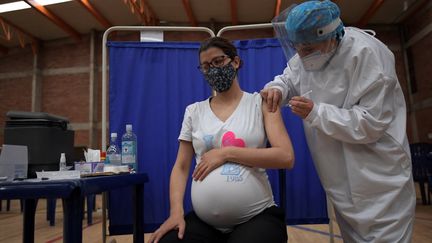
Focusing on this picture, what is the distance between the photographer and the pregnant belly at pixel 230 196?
112 cm

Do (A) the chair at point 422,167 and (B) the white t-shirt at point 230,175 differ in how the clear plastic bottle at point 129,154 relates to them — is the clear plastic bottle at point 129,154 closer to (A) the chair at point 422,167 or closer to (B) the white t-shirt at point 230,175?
(B) the white t-shirt at point 230,175

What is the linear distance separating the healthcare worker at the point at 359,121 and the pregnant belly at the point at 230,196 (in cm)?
30

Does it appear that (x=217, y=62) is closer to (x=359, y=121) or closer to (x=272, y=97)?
(x=272, y=97)

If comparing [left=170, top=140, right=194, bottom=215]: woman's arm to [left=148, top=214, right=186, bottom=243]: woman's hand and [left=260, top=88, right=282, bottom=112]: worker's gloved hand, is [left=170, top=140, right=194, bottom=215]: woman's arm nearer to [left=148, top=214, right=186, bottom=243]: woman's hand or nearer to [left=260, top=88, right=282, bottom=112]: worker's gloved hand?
[left=148, top=214, right=186, bottom=243]: woman's hand

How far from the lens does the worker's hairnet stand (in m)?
1.15

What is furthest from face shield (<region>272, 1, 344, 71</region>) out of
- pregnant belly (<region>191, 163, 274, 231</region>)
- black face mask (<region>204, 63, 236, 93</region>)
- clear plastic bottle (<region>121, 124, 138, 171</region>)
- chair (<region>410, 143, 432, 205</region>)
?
chair (<region>410, 143, 432, 205</region>)

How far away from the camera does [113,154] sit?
1.68 metres

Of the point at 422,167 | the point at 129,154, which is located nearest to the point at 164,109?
the point at 129,154

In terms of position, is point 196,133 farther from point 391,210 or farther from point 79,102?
point 79,102

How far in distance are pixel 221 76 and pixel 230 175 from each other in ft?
1.38

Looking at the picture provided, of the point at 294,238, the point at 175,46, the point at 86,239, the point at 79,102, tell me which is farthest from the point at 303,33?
the point at 79,102

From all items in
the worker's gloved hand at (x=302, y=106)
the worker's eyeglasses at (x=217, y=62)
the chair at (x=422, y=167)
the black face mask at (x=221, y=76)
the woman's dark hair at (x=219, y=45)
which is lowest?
the chair at (x=422, y=167)

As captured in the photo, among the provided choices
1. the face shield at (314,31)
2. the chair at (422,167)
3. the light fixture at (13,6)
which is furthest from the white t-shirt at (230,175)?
the light fixture at (13,6)

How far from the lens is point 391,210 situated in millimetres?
1152
